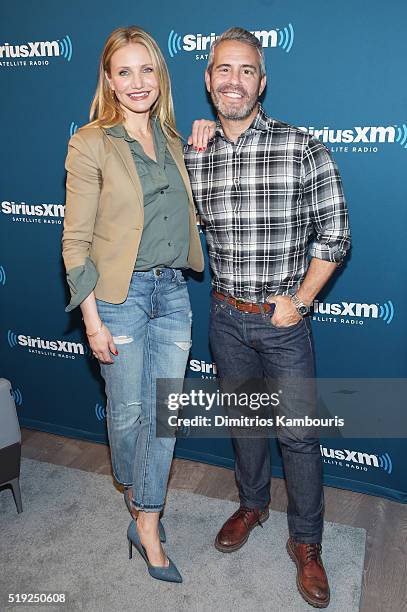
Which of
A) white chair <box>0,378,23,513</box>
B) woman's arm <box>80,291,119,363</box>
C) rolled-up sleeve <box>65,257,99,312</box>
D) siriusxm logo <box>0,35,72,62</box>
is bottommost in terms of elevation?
white chair <box>0,378,23,513</box>

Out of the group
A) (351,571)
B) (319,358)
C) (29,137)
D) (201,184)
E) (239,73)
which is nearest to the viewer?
(239,73)

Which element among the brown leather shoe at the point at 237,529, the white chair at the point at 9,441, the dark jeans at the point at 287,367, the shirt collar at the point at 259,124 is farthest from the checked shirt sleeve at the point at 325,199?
the white chair at the point at 9,441

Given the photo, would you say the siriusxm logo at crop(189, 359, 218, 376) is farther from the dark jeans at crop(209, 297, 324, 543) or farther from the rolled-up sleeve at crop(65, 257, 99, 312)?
the rolled-up sleeve at crop(65, 257, 99, 312)

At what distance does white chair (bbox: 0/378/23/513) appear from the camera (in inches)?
103

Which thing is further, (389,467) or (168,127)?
(389,467)

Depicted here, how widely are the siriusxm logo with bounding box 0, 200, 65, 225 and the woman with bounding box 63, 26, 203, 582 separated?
1.02 metres

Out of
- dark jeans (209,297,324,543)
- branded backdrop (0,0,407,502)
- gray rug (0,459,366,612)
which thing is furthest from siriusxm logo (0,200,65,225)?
gray rug (0,459,366,612)

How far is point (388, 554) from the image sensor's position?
2.49 metres

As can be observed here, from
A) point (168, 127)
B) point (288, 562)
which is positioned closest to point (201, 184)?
point (168, 127)

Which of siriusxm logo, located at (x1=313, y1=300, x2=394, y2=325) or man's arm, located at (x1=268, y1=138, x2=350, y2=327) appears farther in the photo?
siriusxm logo, located at (x1=313, y1=300, x2=394, y2=325)

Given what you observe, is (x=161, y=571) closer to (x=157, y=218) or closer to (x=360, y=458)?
(x=360, y=458)

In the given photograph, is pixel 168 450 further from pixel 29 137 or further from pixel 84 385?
pixel 29 137

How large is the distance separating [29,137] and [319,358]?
5.88ft

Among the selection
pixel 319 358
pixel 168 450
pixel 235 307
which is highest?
pixel 235 307
